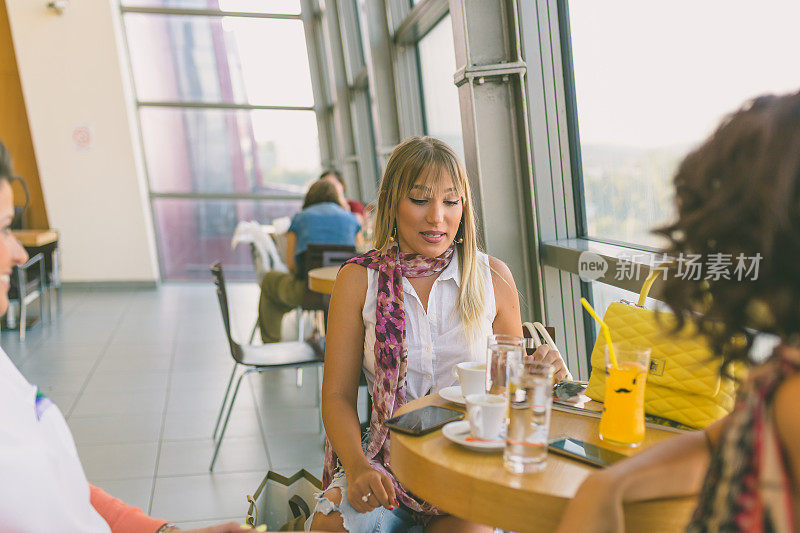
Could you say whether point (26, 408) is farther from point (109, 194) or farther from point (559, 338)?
point (109, 194)

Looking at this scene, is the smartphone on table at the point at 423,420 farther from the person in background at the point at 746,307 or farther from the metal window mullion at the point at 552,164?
the metal window mullion at the point at 552,164

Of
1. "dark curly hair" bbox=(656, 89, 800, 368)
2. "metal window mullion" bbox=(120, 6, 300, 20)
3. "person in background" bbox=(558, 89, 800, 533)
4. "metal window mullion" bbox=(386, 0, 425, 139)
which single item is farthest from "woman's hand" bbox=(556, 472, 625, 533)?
"metal window mullion" bbox=(120, 6, 300, 20)

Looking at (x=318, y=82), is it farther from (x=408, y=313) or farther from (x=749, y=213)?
(x=749, y=213)

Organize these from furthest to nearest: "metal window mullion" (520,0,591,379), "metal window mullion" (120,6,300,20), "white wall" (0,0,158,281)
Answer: "metal window mullion" (120,6,300,20) < "white wall" (0,0,158,281) < "metal window mullion" (520,0,591,379)

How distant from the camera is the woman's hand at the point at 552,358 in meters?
1.59

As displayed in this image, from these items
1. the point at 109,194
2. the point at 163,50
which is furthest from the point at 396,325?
the point at 163,50

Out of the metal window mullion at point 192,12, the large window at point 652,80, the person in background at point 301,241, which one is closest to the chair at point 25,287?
the person in background at point 301,241

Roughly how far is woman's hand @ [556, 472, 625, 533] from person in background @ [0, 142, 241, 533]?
1.73 feet

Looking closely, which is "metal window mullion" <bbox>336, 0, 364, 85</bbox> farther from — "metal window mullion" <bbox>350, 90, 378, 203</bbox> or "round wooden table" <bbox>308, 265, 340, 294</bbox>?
"round wooden table" <bbox>308, 265, 340, 294</bbox>

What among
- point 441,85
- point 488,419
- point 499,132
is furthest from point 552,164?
point 441,85

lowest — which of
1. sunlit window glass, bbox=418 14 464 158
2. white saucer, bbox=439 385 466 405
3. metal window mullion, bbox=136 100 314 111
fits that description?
white saucer, bbox=439 385 466 405

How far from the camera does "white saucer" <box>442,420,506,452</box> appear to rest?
116 cm

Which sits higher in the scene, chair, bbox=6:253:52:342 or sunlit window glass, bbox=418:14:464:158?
sunlit window glass, bbox=418:14:464:158

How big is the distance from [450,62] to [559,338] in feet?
6.62
